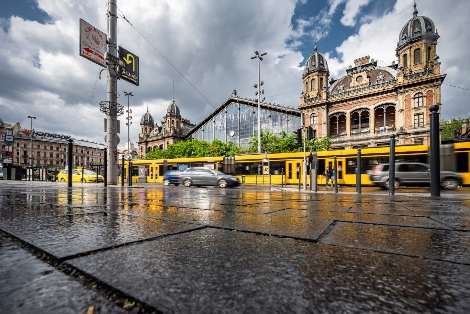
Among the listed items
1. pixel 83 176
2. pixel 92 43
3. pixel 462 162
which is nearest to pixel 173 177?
pixel 92 43

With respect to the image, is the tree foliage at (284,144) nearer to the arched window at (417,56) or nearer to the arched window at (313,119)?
the arched window at (313,119)

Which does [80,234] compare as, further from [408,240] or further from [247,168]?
[247,168]

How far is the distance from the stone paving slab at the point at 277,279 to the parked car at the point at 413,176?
1467 centimetres

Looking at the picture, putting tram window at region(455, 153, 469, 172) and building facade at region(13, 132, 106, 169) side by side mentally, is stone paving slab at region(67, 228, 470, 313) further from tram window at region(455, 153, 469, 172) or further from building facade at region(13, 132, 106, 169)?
building facade at region(13, 132, 106, 169)

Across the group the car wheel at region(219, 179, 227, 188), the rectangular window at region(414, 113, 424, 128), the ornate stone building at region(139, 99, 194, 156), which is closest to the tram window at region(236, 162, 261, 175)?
the car wheel at region(219, 179, 227, 188)

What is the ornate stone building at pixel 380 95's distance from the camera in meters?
30.8

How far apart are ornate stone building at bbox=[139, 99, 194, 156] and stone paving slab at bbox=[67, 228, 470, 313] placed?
66.2m

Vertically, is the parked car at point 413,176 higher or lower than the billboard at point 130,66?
lower

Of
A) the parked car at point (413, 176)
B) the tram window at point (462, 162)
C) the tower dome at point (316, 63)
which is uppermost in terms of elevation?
the tower dome at point (316, 63)

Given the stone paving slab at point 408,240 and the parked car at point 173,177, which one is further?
the parked car at point 173,177

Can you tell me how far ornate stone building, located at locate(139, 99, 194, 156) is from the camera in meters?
66.4

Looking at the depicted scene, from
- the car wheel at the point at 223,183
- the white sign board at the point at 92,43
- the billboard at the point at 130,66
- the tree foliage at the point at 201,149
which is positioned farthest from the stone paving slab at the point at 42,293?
the tree foliage at the point at 201,149

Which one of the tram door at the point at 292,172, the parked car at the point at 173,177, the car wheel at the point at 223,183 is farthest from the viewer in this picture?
the tram door at the point at 292,172

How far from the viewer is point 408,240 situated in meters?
1.61
